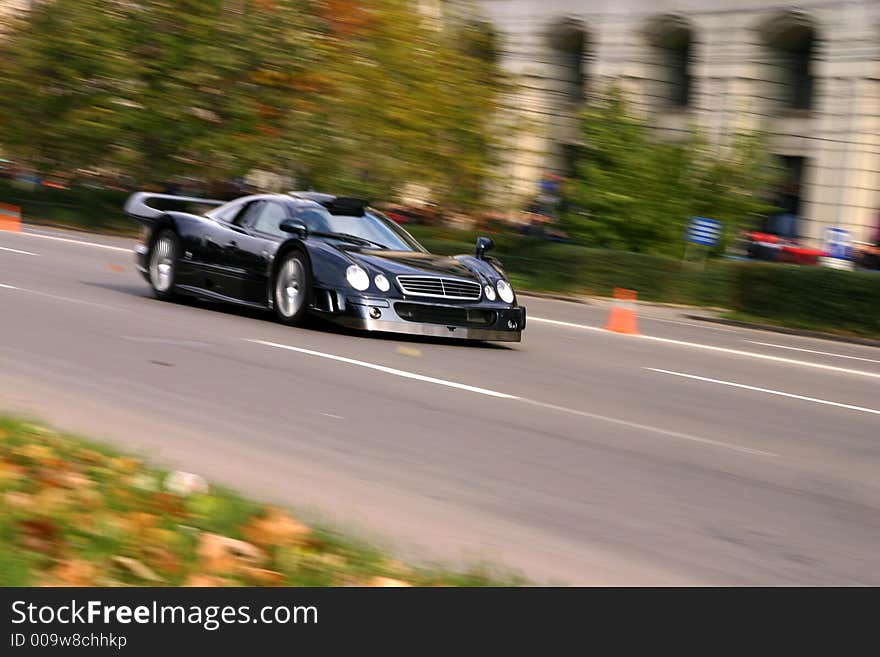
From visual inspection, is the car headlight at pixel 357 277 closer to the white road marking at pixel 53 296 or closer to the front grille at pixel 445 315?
the front grille at pixel 445 315

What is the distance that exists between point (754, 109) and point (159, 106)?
1610 centimetres

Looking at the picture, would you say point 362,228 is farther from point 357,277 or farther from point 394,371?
point 394,371

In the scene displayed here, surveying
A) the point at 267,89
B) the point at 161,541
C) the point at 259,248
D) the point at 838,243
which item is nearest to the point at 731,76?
the point at 838,243

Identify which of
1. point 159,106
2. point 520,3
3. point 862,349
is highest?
point 520,3

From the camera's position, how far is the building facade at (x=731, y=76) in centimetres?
3675

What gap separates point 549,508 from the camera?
6574 millimetres

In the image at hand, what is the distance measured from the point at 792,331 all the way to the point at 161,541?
18.3 m

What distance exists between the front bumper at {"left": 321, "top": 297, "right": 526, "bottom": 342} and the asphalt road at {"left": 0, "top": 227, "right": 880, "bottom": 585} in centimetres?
17

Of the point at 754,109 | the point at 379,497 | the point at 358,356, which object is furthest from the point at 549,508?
the point at 754,109

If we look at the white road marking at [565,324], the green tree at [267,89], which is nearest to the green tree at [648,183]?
the green tree at [267,89]

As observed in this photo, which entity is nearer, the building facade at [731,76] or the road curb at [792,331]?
the road curb at [792,331]

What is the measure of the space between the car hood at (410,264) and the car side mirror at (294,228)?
1.79ft
